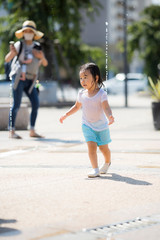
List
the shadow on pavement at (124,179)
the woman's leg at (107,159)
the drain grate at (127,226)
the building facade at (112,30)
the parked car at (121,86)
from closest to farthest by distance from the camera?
the drain grate at (127,226)
the shadow on pavement at (124,179)
the woman's leg at (107,159)
the parked car at (121,86)
the building facade at (112,30)

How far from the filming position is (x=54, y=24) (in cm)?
2703

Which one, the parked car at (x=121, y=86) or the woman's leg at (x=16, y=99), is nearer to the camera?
the woman's leg at (x=16, y=99)

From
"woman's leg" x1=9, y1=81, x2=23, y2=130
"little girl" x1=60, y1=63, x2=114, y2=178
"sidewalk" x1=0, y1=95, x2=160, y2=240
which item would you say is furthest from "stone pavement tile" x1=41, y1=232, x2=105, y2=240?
"woman's leg" x1=9, y1=81, x2=23, y2=130

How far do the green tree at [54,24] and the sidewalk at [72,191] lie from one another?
53.3ft

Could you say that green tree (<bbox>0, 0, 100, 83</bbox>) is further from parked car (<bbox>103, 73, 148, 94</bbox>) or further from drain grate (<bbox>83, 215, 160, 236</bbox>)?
drain grate (<bbox>83, 215, 160, 236</bbox>)

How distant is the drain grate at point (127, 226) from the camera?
4.74 m

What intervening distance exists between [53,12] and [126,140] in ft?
50.8

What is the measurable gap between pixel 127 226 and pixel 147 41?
32681 mm

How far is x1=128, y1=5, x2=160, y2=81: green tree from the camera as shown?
36944 millimetres

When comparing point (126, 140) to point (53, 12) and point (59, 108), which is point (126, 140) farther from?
point (53, 12)

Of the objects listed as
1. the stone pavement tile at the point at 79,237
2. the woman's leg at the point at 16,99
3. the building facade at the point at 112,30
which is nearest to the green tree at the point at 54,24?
the woman's leg at the point at 16,99

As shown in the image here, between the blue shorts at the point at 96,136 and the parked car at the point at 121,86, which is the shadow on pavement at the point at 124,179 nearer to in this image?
the blue shorts at the point at 96,136

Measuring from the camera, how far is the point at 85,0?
27.8 metres

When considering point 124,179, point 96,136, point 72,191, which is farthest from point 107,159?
point 72,191
